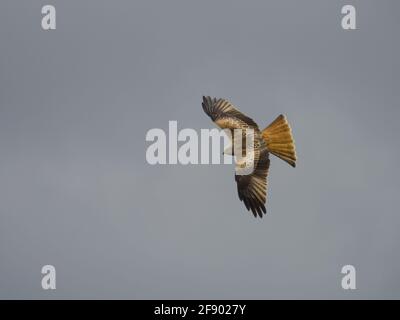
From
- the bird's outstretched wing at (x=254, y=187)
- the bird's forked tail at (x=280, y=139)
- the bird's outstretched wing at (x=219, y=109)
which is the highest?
the bird's outstretched wing at (x=219, y=109)

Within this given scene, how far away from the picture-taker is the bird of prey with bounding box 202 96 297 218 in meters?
21.9

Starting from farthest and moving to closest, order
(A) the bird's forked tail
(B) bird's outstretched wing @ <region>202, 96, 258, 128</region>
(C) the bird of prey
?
1. (B) bird's outstretched wing @ <region>202, 96, 258, 128</region>
2. (C) the bird of prey
3. (A) the bird's forked tail

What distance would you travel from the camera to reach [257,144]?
22266 millimetres

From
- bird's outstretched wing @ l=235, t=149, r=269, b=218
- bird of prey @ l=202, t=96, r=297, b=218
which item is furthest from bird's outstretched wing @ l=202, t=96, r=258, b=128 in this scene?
bird's outstretched wing @ l=235, t=149, r=269, b=218

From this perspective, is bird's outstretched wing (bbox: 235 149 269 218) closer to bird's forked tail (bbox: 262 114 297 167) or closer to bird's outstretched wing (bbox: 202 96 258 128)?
bird's forked tail (bbox: 262 114 297 167)

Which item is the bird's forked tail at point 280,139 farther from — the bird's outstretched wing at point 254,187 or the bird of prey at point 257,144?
the bird's outstretched wing at point 254,187

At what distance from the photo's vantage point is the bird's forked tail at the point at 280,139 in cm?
2168

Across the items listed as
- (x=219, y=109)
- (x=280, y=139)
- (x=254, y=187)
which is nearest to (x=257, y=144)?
(x=280, y=139)

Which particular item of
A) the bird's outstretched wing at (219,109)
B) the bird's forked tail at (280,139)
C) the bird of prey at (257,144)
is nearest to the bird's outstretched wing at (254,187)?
the bird of prey at (257,144)

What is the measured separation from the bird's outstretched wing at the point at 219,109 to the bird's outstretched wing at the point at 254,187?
1178 mm
